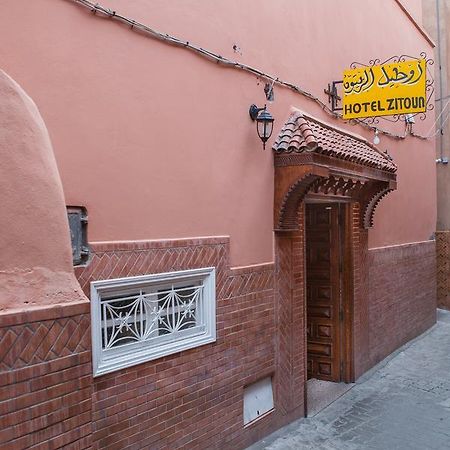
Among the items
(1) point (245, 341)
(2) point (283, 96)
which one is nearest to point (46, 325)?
(1) point (245, 341)

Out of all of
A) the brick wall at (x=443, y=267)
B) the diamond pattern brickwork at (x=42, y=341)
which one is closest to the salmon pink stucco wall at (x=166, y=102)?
the diamond pattern brickwork at (x=42, y=341)

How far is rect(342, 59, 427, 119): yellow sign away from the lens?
6551 millimetres

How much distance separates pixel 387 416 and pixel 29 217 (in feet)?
18.2

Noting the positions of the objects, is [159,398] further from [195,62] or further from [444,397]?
[444,397]

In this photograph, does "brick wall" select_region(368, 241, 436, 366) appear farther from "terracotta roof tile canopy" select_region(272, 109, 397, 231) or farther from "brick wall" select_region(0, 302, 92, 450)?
"brick wall" select_region(0, 302, 92, 450)

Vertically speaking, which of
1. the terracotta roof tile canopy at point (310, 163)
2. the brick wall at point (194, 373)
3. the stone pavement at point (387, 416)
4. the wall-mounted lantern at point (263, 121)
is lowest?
the stone pavement at point (387, 416)

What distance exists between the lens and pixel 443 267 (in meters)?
13.7

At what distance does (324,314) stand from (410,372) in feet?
6.17

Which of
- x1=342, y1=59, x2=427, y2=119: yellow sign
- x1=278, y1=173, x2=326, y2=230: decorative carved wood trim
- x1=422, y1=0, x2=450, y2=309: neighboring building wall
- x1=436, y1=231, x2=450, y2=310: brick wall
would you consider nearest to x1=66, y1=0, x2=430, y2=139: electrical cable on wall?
x1=342, y1=59, x2=427, y2=119: yellow sign

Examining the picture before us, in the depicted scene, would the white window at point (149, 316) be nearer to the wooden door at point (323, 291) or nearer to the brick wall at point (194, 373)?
the brick wall at point (194, 373)

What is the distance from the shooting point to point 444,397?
7383 mm

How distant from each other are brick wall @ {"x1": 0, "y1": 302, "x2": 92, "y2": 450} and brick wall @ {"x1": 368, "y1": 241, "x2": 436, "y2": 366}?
253 inches

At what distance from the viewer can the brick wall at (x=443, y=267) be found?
1362 centimetres

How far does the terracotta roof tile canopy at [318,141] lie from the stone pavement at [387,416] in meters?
3.14
